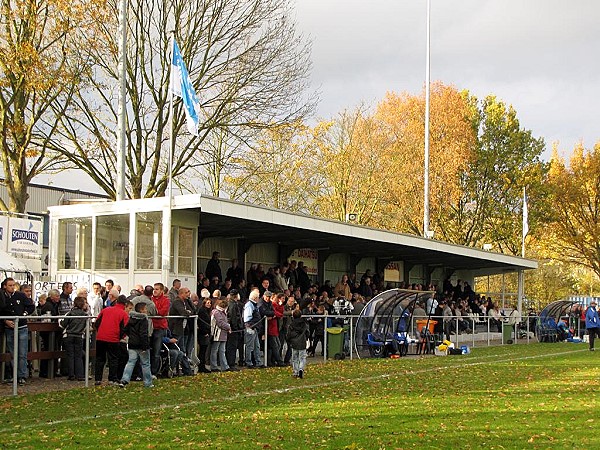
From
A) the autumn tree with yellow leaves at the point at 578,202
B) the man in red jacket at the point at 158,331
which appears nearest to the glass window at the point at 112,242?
the man in red jacket at the point at 158,331

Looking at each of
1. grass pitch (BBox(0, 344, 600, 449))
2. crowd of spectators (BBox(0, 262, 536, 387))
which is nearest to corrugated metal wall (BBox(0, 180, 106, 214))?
crowd of spectators (BBox(0, 262, 536, 387))

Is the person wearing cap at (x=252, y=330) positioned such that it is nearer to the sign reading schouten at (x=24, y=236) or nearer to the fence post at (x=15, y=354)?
the fence post at (x=15, y=354)

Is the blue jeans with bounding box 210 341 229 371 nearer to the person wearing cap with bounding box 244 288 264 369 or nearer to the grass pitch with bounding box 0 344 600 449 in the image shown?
the grass pitch with bounding box 0 344 600 449

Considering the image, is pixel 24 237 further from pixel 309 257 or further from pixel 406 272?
pixel 406 272

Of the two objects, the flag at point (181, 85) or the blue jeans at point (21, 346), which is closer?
the blue jeans at point (21, 346)

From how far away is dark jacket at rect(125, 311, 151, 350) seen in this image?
49.0 ft

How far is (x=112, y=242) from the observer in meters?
22.9

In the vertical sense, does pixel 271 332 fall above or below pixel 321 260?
below

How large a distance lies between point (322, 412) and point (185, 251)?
37.6 feet

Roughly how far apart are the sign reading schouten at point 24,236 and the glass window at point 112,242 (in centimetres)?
252

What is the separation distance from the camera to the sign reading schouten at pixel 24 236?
78.1 ft

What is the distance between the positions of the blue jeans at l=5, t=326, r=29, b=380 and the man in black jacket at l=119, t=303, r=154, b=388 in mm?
1719

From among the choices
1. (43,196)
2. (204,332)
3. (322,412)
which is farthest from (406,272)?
(322,412)

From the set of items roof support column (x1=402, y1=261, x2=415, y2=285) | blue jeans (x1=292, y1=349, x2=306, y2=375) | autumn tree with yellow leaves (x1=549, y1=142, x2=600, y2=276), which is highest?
autumn tree with yellow leaves (x1=549, y1=142, x2=600, y2=276)
